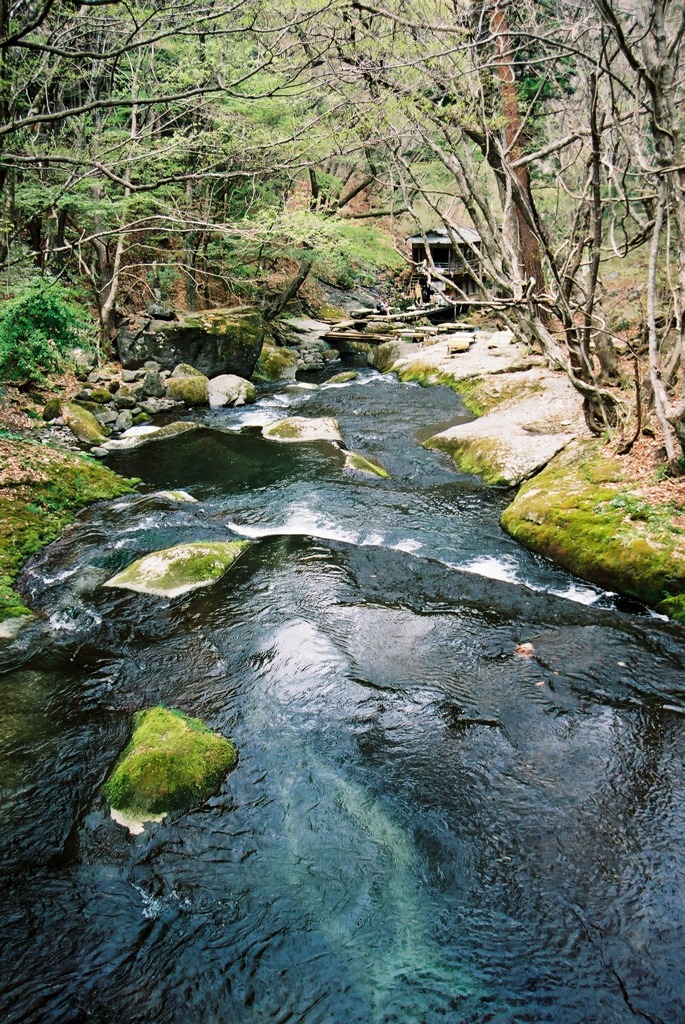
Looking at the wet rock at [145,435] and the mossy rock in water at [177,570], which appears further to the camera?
the wet rock at [145,435]

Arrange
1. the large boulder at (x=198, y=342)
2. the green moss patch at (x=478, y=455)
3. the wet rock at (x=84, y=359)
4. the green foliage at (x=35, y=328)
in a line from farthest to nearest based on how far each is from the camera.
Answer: the large boulder at (x=198, y=342) → the wet rock at (x=84, y=359) → the green foliage at (x=35, y=328) → the green moss patch at (x=478, y=455)

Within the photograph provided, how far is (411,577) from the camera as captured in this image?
22.7 feet

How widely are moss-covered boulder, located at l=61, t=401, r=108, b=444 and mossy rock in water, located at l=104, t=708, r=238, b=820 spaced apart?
27.5ft

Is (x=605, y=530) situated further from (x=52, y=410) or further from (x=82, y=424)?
(x=52, y=410)

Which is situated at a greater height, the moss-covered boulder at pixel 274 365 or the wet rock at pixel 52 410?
the wet rock at pixel 52 410

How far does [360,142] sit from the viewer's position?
15.0 m

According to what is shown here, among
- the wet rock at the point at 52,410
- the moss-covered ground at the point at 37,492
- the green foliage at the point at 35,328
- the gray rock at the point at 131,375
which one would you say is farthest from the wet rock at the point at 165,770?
the gray rock at the point at 131,375

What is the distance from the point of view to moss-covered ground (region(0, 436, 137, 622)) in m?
7.45

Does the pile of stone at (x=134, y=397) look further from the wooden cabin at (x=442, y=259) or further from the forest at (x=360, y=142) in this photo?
the wooden cabin at (x=442, y=259)

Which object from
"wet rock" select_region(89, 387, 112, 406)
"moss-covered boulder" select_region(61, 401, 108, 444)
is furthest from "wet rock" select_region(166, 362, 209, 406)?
"moss-covered boulder" select_region(61, 401, 108, 444)

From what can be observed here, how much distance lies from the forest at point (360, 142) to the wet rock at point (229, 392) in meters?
2.89

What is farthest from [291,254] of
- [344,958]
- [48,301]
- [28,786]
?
[344,958]

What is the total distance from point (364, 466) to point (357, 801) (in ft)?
21.4

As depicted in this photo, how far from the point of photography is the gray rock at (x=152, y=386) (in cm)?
1466
